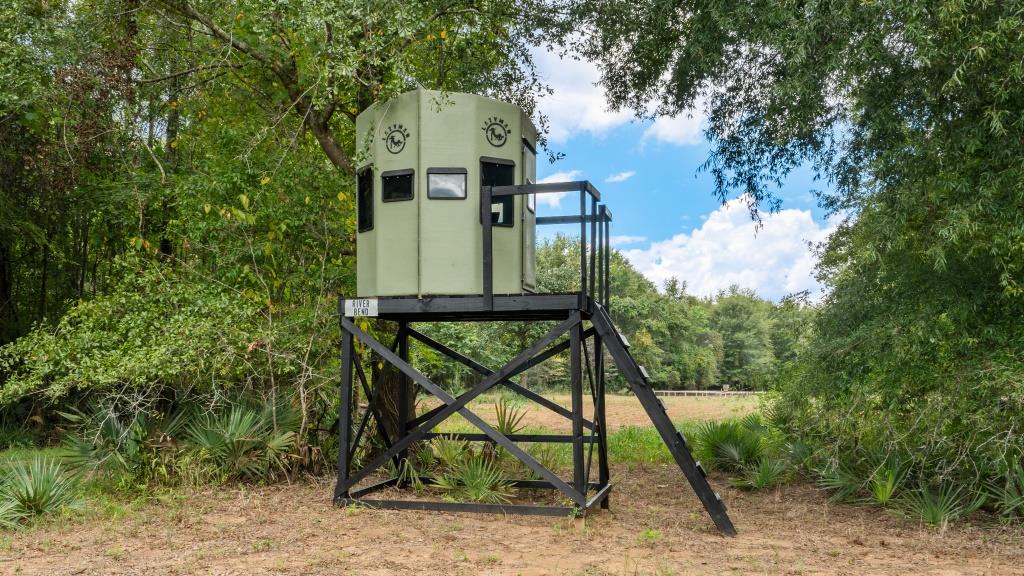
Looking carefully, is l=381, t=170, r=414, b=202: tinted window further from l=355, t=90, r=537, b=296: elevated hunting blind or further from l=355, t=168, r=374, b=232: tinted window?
l=355, t=168, r=374, b=232: tinted window

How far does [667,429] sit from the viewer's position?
8.83m

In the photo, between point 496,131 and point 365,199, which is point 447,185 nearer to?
point 496,131

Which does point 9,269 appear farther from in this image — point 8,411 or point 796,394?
point 796,394

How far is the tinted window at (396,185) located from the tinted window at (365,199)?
0.95 feet

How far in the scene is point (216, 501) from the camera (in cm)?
1016

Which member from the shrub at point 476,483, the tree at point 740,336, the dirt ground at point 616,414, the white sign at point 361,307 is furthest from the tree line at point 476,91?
the tree at point 740,336

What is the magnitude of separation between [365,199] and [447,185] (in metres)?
1.34

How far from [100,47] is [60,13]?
0.87m

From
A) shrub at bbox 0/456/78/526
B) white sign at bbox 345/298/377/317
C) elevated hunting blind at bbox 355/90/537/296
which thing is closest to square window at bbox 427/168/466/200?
elevated hunting blind at bbox 355/90/537/296

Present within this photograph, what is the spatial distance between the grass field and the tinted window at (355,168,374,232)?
11.1ft

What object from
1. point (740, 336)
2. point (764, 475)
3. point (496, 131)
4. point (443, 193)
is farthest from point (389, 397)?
point (740, 336)

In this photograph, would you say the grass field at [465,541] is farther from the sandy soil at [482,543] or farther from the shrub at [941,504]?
the shrub at [941,504]

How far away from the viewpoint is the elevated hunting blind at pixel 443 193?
9320mm

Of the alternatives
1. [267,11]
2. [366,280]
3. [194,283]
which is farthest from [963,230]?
[194,283]
